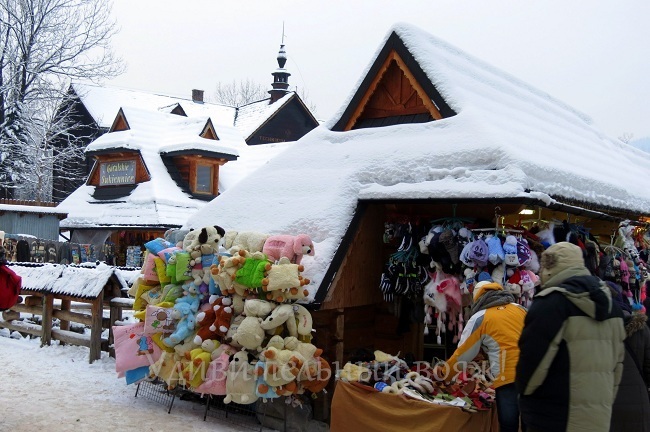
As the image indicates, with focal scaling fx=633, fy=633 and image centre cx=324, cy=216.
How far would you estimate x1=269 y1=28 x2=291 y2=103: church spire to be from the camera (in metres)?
39.8

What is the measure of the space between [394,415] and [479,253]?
1.93 meters

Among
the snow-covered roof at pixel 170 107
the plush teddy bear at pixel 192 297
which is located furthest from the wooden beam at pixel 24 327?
the snow-covered roof at pixel 170 107

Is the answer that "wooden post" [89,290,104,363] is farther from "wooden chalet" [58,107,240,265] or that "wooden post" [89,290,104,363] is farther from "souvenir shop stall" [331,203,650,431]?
"wooden chalet" [58,107,240,265]

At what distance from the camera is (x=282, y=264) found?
692cm

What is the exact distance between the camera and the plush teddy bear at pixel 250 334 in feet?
22.2

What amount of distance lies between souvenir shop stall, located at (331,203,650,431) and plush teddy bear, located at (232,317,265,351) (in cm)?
94

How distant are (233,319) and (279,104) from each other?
1182 inches

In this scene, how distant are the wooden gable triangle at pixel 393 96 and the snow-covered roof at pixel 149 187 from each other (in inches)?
551

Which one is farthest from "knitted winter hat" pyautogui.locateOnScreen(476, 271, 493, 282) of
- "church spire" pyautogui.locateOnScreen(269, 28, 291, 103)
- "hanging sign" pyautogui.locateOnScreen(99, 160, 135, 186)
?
"church spire" pyautogui.locateOnScreen(269, 28, 291, 103)

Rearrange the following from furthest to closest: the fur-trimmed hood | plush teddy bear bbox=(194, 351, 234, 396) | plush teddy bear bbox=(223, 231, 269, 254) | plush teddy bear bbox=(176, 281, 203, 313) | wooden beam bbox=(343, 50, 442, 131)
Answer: wooden beam bbox=(343, 50, 442, 131) < plush teddy bear bbox=(176, 281, 203, 313) < plush teddy bear bbox=(223, 231, 269, 254) < plush teddy bear bbox=(194, 351, 234, 396) < the fur-trimmed hood

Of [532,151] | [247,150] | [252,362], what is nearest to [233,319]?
[252,362]

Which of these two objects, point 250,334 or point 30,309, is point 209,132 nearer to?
point 30,309

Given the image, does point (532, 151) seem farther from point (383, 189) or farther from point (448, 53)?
point (448, 53)

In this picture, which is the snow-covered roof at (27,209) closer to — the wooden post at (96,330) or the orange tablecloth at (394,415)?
the wooden post at (96,330)
